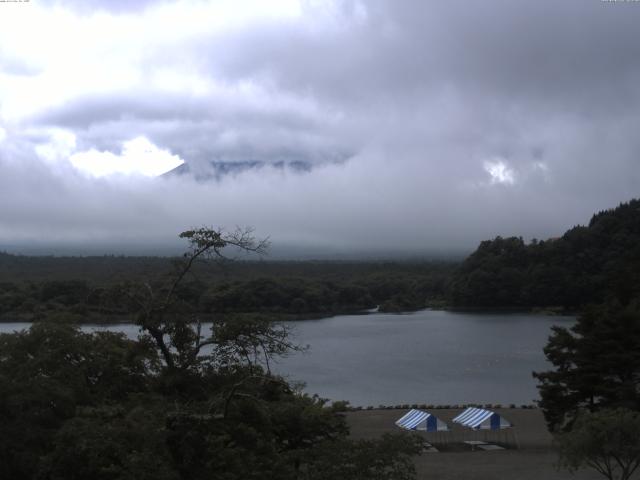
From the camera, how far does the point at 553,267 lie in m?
57.3

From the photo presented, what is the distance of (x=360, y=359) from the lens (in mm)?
34781

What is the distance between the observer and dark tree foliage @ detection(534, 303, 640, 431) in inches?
611

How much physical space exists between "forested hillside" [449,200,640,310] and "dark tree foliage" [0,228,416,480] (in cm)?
4984

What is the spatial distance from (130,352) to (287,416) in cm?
354

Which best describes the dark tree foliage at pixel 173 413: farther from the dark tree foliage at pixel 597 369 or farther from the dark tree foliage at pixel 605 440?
the dark tree foliage at pixel 597 369

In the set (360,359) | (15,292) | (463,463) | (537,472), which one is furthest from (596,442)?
(15,292)

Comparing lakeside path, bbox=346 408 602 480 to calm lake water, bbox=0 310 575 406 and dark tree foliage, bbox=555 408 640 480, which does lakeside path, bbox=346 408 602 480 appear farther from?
calm lake water, bbox=0 310 575 406

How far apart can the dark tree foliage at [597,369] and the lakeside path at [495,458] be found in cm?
94

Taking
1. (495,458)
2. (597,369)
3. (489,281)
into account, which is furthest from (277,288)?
(597,369)

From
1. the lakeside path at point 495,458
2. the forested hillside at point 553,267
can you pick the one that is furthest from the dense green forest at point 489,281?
the lakeside path at point 495,458

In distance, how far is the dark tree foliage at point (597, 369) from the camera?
15516 millimetres

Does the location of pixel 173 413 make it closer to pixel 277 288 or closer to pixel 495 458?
pixel 495 458

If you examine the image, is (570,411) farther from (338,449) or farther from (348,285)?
(348,285)

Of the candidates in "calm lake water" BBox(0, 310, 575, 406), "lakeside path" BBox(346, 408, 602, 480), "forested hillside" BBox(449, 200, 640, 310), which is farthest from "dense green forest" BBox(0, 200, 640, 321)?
"lakeside path" BBox(346, 408, 602, 480)
